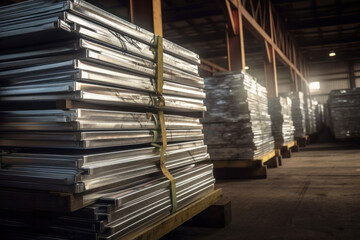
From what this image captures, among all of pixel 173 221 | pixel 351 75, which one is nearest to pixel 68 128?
pixel 173 221

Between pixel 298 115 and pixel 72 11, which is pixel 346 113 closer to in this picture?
pixel 298 115

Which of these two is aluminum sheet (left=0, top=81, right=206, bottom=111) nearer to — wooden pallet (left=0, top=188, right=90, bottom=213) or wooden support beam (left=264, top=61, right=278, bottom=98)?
wooden pallet (left=0, top=188, right=90, bottom=213)

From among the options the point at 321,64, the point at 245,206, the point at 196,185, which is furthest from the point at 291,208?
the point at 321,64

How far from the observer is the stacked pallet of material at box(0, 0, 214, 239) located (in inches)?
80.3

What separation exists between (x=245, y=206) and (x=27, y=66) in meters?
3.30

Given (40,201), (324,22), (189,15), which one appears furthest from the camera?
(324,22)

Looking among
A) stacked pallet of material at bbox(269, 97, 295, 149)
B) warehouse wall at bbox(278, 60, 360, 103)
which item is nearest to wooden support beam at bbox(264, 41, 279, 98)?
stacked pallet of material at bbox(269, 97, 295, 149)

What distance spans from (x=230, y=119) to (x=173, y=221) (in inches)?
152

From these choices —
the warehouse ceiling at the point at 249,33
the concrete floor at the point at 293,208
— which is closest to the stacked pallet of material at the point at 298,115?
the warehouse ceiling at the point at 249,33

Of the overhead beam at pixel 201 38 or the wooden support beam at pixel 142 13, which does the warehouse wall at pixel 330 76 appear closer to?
the overhead beam at pixel 201 38

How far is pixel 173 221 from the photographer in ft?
8.84

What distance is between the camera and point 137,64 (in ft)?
8.51

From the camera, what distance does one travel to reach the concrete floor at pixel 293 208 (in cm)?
330

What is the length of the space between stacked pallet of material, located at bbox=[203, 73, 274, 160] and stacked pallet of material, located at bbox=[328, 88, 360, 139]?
28.0 feet
